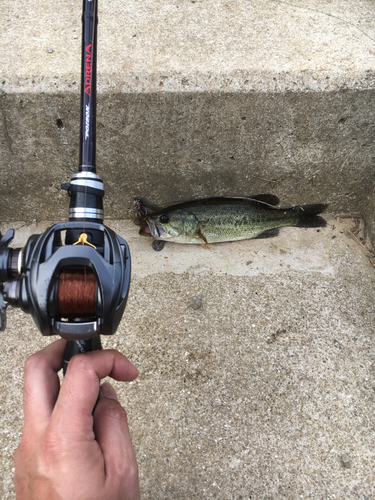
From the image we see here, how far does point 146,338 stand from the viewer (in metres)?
2.25

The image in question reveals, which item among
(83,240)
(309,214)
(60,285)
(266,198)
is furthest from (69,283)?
(309,214)

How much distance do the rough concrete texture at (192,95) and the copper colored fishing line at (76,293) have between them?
4.50 ft

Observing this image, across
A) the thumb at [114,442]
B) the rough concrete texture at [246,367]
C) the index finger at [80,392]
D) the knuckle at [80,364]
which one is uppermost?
the knuckle at [80,364]

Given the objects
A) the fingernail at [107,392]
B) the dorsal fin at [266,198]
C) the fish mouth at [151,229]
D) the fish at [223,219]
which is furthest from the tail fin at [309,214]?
the fingernail at [107,392]

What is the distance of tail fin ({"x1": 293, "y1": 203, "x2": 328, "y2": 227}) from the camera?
109 inches

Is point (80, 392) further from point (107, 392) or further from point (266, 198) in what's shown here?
point (266, 198)

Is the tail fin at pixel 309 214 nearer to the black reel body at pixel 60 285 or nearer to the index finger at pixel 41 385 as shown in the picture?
the black reel body at pixel 60 285

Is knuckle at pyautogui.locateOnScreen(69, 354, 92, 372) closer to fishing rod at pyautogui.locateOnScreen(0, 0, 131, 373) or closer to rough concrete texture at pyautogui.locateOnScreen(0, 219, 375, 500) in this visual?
fishing rod at pyautogui.locateOnScreen(0, 0, 131, 373)

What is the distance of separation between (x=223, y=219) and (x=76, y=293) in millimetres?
1749

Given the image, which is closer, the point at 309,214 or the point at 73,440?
the point at 73,440

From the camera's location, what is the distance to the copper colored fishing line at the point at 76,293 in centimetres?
111

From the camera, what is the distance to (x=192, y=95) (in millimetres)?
2062

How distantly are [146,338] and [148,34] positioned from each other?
7.09 feet

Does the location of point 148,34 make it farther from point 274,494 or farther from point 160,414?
point 274,494
